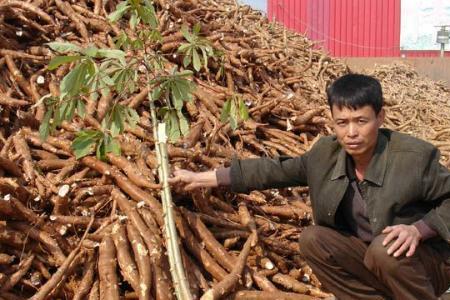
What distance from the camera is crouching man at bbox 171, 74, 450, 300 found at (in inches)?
74.9

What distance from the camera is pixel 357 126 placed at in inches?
75.4

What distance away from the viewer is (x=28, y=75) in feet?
11.2

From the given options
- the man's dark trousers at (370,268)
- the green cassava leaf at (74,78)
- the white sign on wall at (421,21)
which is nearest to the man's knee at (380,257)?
the man's dark trousers at (370,268)

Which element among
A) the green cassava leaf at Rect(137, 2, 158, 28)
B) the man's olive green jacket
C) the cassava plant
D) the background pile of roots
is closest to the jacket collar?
the man's olive green jacket

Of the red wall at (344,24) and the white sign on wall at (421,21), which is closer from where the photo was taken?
the red wall at (344,24)

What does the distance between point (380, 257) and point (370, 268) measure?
0.37ft

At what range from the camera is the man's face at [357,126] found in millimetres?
1902

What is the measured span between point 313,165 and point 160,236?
0.72 metres

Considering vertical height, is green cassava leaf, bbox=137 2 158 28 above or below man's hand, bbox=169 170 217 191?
above

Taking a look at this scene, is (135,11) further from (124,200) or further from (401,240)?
(401,240)

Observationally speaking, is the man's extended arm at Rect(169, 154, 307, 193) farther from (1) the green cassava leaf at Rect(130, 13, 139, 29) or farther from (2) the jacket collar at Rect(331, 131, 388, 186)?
(1) the green cassava leaf at Rect(130, 13, 139, 29)

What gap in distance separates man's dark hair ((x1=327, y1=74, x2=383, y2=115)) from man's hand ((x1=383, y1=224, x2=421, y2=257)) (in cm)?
37

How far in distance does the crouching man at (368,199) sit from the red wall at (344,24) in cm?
966

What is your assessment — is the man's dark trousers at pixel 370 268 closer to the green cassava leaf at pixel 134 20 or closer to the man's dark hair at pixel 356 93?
the man's dark hair at pixel 356 93
